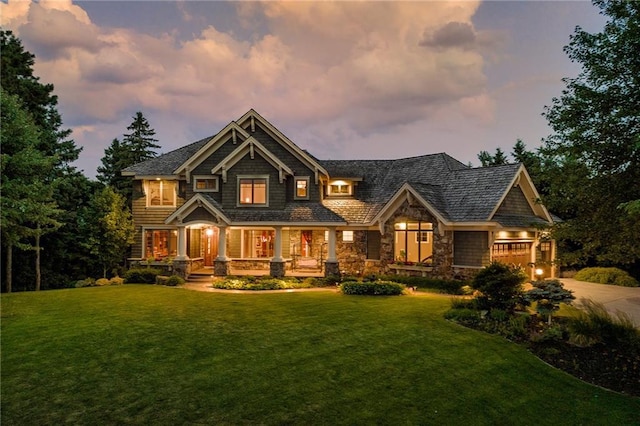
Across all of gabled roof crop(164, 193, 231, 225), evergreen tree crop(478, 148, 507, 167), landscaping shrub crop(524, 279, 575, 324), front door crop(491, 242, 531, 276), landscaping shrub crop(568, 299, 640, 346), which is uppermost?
evergreen tree crop(478, 148, 507, 167)

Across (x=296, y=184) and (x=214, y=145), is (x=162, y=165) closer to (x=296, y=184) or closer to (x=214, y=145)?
(x=214, y=145)

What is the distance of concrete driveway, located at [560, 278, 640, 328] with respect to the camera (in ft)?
47.5

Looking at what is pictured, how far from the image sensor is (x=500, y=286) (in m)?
13.2

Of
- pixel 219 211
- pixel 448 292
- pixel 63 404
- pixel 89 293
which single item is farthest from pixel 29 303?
pixel 448 292

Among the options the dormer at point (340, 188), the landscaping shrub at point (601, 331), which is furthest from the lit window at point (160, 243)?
the landscaping shrub at point (601, 331)

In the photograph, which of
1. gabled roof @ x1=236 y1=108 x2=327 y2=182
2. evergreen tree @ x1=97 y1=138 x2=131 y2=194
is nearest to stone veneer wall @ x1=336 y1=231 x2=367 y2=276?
gabled roof @ x1=236 y1=108 x2=327 y2=182

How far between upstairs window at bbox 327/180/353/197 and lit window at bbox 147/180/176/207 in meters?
10.5

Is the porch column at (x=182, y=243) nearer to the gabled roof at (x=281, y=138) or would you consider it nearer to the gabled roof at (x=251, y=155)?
the gabled roof at (x=251, y=155)

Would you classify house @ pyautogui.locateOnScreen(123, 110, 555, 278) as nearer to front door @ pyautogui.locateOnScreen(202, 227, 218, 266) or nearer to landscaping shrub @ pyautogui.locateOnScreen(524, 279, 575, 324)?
front door @ pyautogui.locateOnScreen(202, 227, 218, 266)

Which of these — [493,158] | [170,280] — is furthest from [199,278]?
[493,158]

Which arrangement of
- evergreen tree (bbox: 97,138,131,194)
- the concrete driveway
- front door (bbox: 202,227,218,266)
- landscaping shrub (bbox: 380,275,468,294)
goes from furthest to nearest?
evergreen tree (bbox: 97,138,131,194) → front door (bbox: 202,227,218,266) → landscaping shrub (bbox: 380,275,468,294) → the concrete driveway

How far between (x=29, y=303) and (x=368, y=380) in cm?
1547

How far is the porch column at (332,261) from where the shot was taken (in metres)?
22.0

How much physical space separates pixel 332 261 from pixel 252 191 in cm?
689
